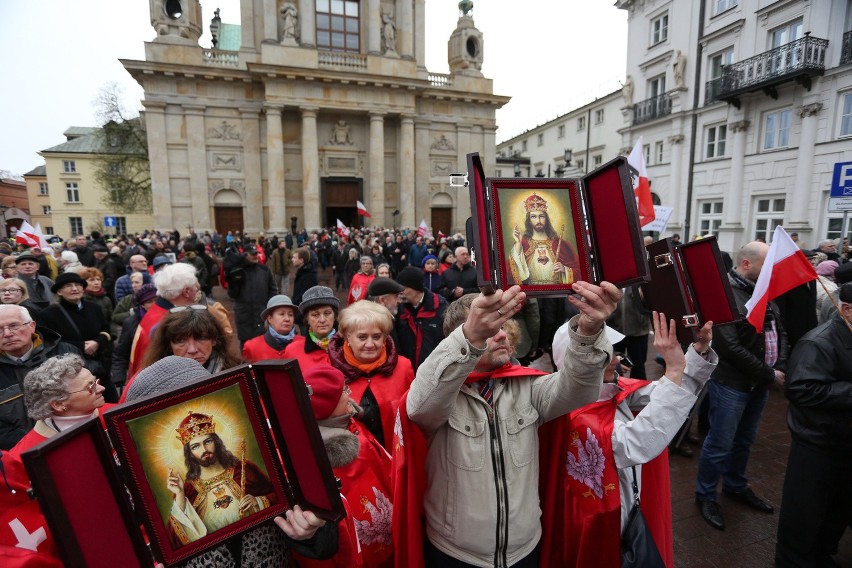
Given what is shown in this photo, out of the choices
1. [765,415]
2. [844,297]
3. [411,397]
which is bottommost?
[765,415]

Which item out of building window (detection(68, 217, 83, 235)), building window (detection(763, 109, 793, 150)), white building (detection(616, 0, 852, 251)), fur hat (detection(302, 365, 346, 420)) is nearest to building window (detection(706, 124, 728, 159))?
white building (detection(616, 0, 852, 251))

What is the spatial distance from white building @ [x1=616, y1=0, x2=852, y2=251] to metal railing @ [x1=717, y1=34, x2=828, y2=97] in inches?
1.6

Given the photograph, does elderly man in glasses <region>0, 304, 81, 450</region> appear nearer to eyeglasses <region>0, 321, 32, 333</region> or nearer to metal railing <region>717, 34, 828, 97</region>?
eyeglasses <region>0, 321, 32, 333</region>

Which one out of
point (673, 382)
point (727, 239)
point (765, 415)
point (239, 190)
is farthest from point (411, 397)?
point (239, 190)

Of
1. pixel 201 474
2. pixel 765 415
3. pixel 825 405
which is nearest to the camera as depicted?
pixel 201 474

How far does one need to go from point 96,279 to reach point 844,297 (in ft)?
25.7

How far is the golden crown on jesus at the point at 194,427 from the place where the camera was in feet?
4.59

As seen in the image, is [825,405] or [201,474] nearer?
[201,474]

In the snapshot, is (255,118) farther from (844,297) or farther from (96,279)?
(844,297)

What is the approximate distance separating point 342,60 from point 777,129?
22.6 meters

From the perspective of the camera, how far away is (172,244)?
18406mm

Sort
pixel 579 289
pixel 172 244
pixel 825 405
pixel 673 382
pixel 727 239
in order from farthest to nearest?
pixel 727 239 < pixel 172 244 < pixel 825 405 < pixel 673 382 < pixel 579 289

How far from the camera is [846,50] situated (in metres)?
15.8

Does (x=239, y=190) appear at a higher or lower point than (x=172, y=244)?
higher
